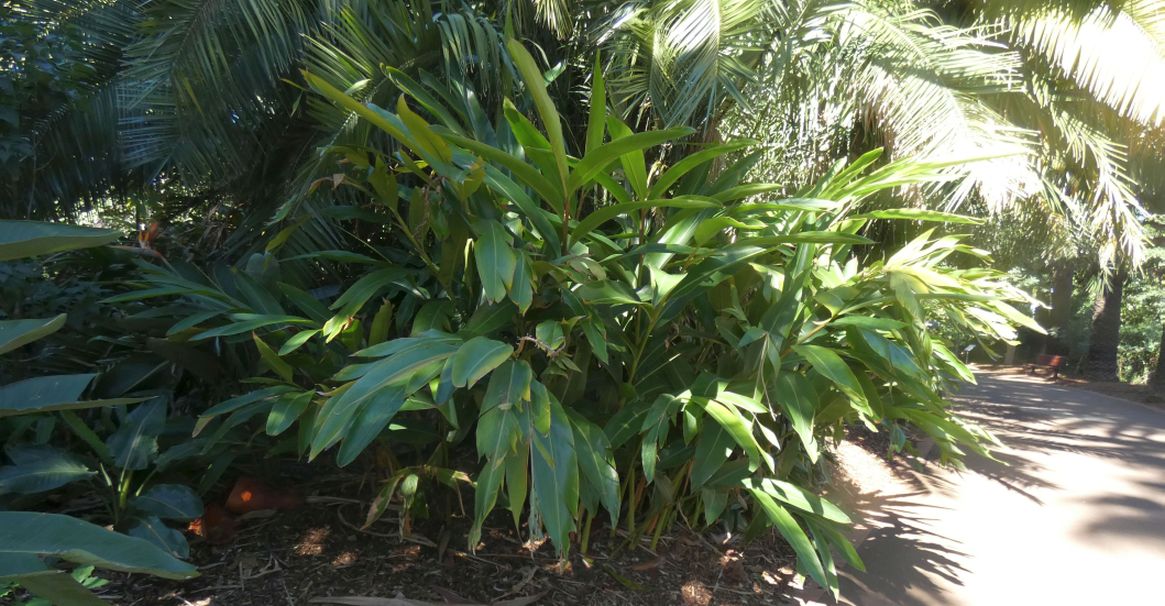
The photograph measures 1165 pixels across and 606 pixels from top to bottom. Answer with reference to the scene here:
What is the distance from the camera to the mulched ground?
271 centimetres

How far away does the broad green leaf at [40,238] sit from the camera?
1.17 metres

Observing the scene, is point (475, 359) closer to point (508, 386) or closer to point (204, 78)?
point (508, 386)

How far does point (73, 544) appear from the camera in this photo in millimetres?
1099

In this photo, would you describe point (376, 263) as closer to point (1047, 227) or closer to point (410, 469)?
point (410, 469)

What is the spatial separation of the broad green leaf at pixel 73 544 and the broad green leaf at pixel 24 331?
273 millimetres

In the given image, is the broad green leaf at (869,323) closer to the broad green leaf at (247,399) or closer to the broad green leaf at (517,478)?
the broad green leaf at (517,478)

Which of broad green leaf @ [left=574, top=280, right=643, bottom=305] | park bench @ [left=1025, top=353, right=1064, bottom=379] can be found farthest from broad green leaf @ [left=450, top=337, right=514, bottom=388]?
park bench @ [left=1025, top=353, right=1064, bottom=379]

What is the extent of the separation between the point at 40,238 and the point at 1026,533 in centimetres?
482

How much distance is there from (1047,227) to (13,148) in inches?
353

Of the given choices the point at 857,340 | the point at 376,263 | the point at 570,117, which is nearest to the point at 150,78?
the point at 376,263

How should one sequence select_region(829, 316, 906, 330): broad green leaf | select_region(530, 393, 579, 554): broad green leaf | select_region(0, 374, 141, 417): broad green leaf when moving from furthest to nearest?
select_region(829, 316, 906, 330): broad green leaf < select_region(530, 393, 579, 554): broad green leaf < select_region(0, 374, 141, 417): broad green leaf

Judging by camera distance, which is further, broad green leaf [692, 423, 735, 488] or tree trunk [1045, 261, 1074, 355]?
tree trunk [1045, 261, 1074, 355]

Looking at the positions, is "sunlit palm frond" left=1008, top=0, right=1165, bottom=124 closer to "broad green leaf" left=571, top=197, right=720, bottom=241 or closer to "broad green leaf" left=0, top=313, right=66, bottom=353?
"broad green leaf" left=571, top=197, right=720, bottom=241

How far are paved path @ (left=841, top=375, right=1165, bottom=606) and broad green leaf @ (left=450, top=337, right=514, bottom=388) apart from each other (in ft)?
6.95
